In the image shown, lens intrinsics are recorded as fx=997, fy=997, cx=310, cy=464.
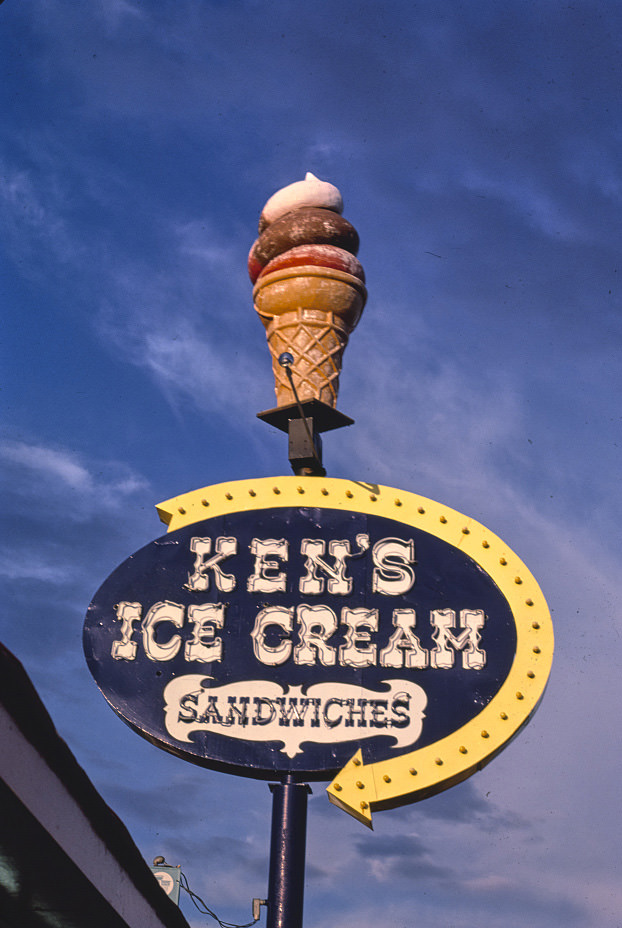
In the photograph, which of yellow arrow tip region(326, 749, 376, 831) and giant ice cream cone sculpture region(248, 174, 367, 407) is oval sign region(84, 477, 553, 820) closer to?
yellow arrow tip region(326, 749, 376, 831)

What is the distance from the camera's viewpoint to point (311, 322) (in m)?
11.4

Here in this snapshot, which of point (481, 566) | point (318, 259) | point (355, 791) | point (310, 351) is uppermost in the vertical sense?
point (318, 259)

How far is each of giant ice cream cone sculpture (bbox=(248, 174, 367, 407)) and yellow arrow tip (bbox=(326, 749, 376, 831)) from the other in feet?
13.6

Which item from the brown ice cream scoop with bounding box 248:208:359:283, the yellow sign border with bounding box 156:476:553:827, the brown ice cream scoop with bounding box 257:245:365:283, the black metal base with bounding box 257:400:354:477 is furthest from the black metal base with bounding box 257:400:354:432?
the brown ice cream scoop with bounding box 248:208:359:283

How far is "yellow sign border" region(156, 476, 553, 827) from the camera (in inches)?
335

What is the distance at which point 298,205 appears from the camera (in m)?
12.2

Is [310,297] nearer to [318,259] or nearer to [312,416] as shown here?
[318,259]

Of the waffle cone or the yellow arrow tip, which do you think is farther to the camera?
the waffle cone

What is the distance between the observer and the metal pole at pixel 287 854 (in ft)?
A: 27.4

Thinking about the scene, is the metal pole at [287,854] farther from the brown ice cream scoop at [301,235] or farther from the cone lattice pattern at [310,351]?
the brown ice cream scoop at [301,235]

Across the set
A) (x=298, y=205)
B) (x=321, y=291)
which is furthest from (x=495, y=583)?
(x=298, y=205)

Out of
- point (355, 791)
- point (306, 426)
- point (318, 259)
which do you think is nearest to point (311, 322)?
point (318, 259)

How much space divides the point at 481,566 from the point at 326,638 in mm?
1683

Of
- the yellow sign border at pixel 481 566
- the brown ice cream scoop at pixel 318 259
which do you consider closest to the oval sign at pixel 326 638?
the yellow sign border at pixel 481 566
